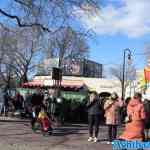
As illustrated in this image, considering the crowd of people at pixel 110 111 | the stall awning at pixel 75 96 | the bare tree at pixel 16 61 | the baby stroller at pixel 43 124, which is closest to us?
the crowd of people at pixel 110 111

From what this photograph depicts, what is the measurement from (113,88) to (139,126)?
238 ft

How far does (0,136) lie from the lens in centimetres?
2034

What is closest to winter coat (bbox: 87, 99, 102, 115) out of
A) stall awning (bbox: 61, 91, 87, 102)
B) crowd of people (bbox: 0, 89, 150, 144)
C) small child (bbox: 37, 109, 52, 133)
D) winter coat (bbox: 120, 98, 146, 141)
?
crowd of people (bbox: 0, 89, 150, 144)

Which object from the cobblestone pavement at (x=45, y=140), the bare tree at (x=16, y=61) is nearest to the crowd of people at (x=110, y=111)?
the cobblestone pavement at (x=45, y=140)

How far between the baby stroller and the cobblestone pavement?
8.6 inches

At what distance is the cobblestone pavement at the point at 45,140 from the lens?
17.7 meters


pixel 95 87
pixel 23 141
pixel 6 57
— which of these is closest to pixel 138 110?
pixel 23 141

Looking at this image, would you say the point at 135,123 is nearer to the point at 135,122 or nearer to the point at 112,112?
the point at 135,122

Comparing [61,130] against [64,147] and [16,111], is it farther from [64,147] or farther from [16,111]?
[16,111]

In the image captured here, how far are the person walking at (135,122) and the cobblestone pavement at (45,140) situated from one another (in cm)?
334

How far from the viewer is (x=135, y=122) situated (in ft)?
47.4

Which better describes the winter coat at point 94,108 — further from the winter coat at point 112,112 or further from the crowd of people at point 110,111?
the winter coat at point 112,112

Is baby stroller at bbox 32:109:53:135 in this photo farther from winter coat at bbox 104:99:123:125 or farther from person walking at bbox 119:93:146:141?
person walking at bbox 119:93:146:141

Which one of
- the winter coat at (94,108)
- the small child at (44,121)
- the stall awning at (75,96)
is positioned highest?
the stall awning at (75,96)
